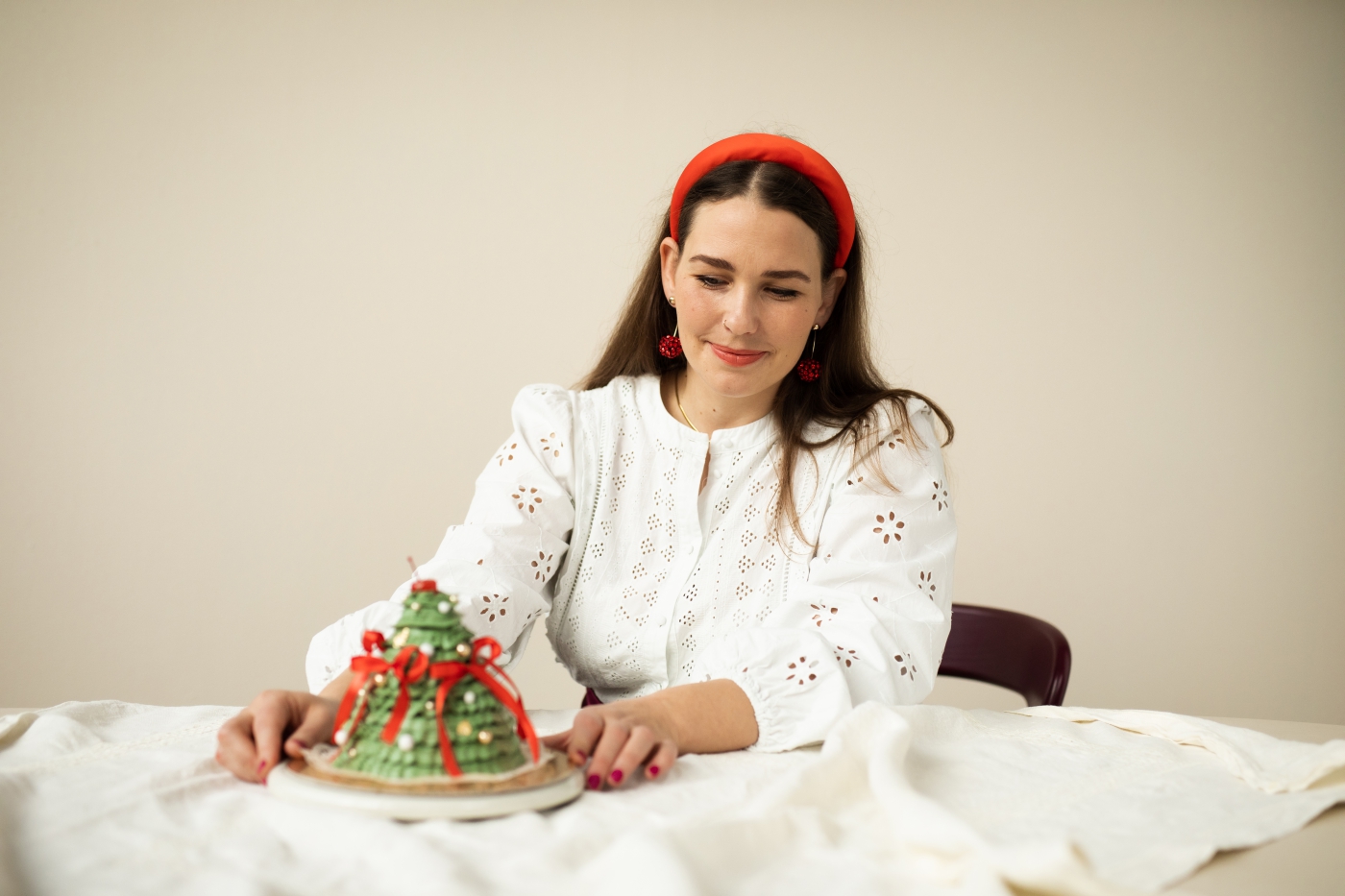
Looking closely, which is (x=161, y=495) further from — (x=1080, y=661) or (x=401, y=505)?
(x=1080, y=661)

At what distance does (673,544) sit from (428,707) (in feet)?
2.92

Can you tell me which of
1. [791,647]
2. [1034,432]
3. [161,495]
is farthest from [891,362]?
[161,495]

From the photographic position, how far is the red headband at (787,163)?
1595 mm

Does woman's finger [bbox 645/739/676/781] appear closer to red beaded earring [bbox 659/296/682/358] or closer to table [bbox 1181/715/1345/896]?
table [bbox 1181/715/1345/896]

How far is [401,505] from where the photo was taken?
3061 mm

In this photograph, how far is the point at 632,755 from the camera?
92cm

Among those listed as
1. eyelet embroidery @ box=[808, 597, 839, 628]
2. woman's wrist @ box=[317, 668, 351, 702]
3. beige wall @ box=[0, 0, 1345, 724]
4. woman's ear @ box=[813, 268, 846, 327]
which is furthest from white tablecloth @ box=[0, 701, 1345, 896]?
beige wall @ box=[0, 0, 1345, 724]

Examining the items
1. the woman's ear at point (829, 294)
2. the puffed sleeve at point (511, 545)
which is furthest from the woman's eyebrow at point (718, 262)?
the puffed sleeve at point (511, 545)

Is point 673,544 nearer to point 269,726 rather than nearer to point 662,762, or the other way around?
point 662,762

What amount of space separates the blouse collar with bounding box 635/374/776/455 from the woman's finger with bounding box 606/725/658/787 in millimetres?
788

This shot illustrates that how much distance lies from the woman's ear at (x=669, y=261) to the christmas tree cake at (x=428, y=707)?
100cm

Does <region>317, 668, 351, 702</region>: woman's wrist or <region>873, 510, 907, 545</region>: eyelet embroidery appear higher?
<region>873, 510, 907, 545</region>: eyelet embroidery

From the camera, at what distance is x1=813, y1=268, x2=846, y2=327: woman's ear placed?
5.64 feet

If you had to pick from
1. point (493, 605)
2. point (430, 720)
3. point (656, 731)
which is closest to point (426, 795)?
point (430, 720)
